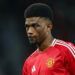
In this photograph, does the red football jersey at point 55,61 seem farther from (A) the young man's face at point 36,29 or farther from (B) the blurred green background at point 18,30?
(B) the blurred green background at point 18,30

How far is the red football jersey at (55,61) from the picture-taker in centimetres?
284

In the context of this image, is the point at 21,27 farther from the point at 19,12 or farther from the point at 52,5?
the point at 52,5

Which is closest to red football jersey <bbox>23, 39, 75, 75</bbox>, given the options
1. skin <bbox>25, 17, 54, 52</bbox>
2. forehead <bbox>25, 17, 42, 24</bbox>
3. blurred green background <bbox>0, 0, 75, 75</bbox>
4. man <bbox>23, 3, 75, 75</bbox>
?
man <bbox>23, 3, 75, 75</bbox>

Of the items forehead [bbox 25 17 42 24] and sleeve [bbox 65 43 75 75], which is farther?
forehead [bbox 25 17 42 24]

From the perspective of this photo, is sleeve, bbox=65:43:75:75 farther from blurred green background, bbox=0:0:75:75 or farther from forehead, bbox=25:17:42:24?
blurred green background, bbox=0:0:75:75

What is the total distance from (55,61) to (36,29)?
406 millimetres

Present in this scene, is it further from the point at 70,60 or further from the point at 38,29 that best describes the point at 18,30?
the point at 70,60

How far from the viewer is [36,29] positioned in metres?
2.93

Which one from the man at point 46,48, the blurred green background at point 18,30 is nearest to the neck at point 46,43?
the man at point 46,48

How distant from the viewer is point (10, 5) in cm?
660

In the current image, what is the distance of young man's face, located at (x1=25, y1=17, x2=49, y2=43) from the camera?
115 inches

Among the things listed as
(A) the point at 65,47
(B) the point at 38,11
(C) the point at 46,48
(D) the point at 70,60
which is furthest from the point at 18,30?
(D) the point at 70,60

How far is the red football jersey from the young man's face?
192mm

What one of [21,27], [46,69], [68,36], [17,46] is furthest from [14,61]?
[46,69]
